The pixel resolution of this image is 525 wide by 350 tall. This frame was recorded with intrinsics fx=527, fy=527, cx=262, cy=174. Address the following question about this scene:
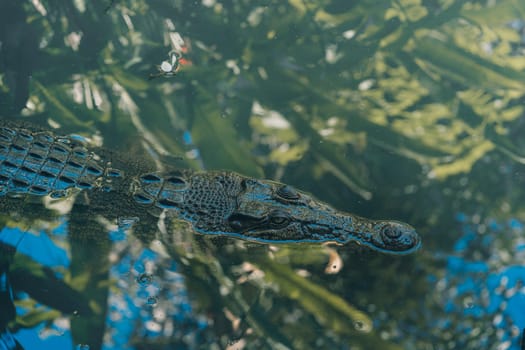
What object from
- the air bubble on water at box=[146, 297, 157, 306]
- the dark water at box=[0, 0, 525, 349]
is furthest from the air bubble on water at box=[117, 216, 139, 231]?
the air bubble on water at box=[146, 297, 157, 306]

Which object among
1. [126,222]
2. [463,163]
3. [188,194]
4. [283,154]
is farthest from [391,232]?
[126,222]

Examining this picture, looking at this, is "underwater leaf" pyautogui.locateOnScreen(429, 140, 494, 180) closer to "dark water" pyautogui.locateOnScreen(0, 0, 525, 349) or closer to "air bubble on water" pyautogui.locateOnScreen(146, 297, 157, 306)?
"dark water" pyautogui.locateOnScreen(0, 0, 525, 349)

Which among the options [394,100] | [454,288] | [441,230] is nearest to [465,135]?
[394,100]

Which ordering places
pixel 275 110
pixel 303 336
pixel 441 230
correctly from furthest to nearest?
pixel 275 110 < pixel 441 230 < pixel 303 336

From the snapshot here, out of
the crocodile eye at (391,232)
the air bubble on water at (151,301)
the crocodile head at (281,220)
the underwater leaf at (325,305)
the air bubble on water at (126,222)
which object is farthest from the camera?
the air bubble on water at (126,222)

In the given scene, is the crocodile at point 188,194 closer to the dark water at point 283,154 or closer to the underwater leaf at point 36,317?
the dark water at point 283,154

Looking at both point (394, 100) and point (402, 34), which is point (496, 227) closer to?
point (394, 100)

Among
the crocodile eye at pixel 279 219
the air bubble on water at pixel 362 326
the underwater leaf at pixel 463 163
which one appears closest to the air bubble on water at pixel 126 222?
the crocodile eye at pixel 279 219
